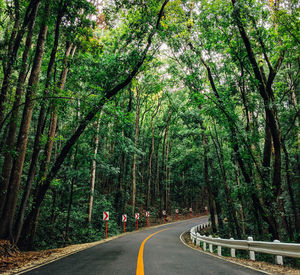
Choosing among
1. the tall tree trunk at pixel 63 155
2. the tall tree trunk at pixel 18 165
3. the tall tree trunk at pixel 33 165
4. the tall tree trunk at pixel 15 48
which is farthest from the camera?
the tall tree trunk at pixel 63 155

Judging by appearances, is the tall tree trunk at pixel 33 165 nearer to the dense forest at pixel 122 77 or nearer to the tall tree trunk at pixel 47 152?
the dense forest at pixel 122 77

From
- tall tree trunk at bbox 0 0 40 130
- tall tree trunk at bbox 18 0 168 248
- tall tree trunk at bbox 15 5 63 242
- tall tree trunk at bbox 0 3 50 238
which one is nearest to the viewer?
tall tree trunk at bbox 0 0 40 130

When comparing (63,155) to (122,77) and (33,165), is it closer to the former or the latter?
(33,165)

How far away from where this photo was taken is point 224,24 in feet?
27.7

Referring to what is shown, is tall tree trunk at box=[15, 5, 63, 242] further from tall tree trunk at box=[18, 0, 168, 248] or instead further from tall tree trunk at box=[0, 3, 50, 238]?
tall tree trunk at box=[18, 0, 168, 248]

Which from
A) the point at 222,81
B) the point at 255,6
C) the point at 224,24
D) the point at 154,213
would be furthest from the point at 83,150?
the point at 154,213

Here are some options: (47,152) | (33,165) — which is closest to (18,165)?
(33,165)

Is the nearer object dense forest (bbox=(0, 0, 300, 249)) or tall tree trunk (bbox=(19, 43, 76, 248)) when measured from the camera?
dense forest (bbox=(0, 0, 300, 249))

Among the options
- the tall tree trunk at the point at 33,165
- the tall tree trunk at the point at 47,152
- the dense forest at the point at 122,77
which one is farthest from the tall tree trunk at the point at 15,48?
the tall tree trunk at the point at 47,152

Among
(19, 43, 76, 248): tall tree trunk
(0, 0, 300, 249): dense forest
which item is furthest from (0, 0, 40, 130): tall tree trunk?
(19, 43, 76, 248): tall tree trunk

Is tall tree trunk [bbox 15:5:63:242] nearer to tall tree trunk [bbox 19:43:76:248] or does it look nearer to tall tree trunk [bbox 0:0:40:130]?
tall tree trunk [bbox 19:43:76:248]

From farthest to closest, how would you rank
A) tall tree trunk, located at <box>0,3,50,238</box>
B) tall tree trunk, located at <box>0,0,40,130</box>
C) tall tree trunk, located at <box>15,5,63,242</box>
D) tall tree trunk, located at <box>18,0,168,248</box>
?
tall tree trunk, located at <box>18,0,168,248</box> → tall tree trunk, located at <box>15,5,63,242</box> → tall tree trunk, located at <box>0,3,50,238</box> → tall tree trunk, located at <box>0,0,40,130</box>

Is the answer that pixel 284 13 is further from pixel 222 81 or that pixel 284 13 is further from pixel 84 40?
pixel 84 40

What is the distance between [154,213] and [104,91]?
24564 millimetres
